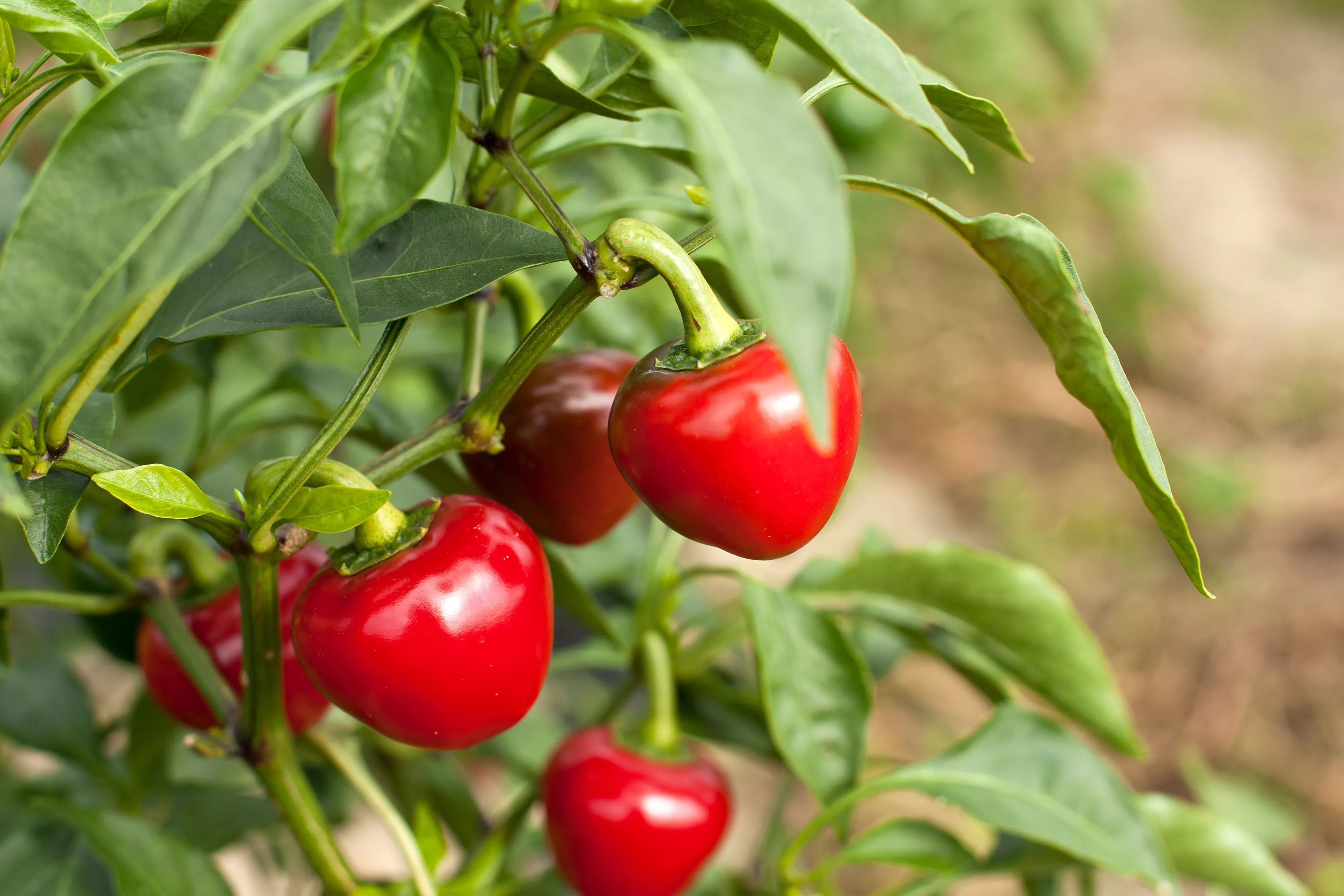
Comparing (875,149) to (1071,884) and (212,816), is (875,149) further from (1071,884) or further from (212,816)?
(212,816)

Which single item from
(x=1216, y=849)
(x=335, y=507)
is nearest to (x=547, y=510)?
(x=335, y=507)

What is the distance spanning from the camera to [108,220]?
0.85ft

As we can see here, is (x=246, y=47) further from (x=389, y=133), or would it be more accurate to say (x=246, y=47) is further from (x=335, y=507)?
(x=335, y=507)

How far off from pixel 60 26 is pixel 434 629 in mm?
239

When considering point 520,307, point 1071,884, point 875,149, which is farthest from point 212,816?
point 875,149

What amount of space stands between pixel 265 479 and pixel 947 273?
2.62 m

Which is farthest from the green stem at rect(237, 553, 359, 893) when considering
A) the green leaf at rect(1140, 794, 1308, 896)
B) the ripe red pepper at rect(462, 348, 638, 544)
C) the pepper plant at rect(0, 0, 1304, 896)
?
the green leaf at rect(1140, 794, 1308, 896)

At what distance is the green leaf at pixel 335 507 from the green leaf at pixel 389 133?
100mm

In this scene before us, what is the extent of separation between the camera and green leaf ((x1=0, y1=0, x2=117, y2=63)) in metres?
0.33

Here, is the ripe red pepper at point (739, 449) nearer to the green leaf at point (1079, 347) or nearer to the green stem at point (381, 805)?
the green leaf at point (1079, 347)

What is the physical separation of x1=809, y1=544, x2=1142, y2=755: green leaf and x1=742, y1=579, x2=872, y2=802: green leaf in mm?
77

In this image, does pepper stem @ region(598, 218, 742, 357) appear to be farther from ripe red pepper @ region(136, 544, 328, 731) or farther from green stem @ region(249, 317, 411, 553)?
ripe red pepper @ region(136, 544, 328, 731)

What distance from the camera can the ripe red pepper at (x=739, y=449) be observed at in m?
0.37

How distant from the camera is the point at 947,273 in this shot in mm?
→ 2801
